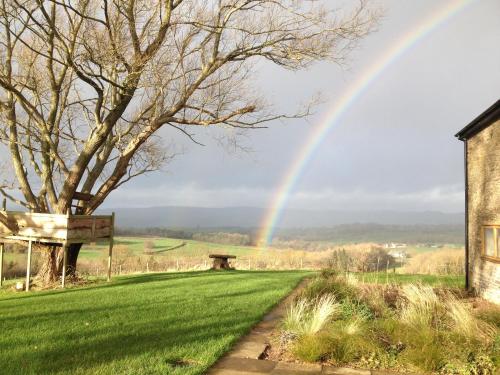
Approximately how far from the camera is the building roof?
10.4 meters

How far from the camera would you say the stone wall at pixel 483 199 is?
10.7 meters

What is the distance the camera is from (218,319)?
764 centimetres

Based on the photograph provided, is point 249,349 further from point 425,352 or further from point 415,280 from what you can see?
point 415,280

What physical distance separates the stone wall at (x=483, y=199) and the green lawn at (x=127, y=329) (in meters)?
5.02

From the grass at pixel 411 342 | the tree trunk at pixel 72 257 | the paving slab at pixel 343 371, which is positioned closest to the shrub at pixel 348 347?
the grass at pixel 411 342

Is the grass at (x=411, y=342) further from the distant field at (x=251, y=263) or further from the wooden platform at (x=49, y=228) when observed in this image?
the distant field at (x=251, y=263)

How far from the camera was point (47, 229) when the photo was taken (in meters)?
12.7

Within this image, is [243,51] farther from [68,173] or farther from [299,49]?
[68,173]

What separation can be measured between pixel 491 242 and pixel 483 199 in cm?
114

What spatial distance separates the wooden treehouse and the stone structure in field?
36.0 feet

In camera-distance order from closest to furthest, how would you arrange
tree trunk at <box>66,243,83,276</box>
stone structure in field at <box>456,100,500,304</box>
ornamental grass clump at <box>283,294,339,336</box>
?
ornamental grass clump at <box>283,294,339,336</box> → stone structure in field at <box>456,100,500,304</box> → tree trunk at <box>66,243,83,276</box>

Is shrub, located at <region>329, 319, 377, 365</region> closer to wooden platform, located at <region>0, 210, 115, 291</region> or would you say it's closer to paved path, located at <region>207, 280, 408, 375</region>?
paved path, located at <region>207, 280, 408, 375</region>

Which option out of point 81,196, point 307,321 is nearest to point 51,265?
point 81,196

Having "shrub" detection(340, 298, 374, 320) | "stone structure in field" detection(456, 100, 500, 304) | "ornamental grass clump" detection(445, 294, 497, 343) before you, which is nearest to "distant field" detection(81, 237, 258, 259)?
"stone structure in field" detection(456, 100, 500, 304)
